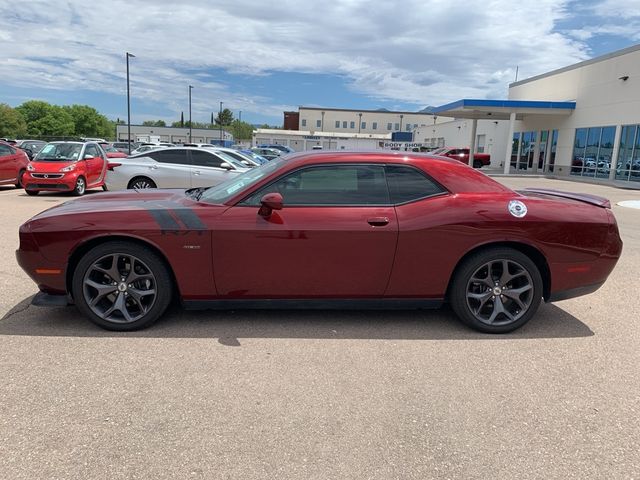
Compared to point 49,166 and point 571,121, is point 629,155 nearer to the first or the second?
point 571,121

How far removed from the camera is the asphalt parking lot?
2.53 metres

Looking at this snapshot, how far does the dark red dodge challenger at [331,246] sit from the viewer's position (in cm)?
398

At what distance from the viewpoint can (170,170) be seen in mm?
12375

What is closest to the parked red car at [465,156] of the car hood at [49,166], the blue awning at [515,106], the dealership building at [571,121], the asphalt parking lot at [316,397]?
the dealership building at [571,121]

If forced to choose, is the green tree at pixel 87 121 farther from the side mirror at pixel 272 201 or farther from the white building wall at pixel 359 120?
the side mirror at pixel 272 201

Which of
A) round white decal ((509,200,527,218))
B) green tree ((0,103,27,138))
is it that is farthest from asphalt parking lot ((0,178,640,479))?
green tree ((0,103,27,138))

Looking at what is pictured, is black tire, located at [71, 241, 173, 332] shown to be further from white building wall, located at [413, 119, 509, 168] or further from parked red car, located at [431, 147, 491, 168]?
white building wall, located at [413, 119, 509, 168]

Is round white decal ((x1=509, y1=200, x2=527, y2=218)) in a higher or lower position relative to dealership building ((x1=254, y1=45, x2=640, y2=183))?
lower

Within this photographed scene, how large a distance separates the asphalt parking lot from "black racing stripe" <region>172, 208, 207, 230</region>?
88 cm

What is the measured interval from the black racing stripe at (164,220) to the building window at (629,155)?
26.9 meters

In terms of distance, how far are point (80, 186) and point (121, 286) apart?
11284 mm

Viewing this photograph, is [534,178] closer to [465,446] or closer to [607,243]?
[607,243]

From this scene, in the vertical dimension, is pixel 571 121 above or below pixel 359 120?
below

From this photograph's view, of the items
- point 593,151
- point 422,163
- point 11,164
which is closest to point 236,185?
point 422,163
